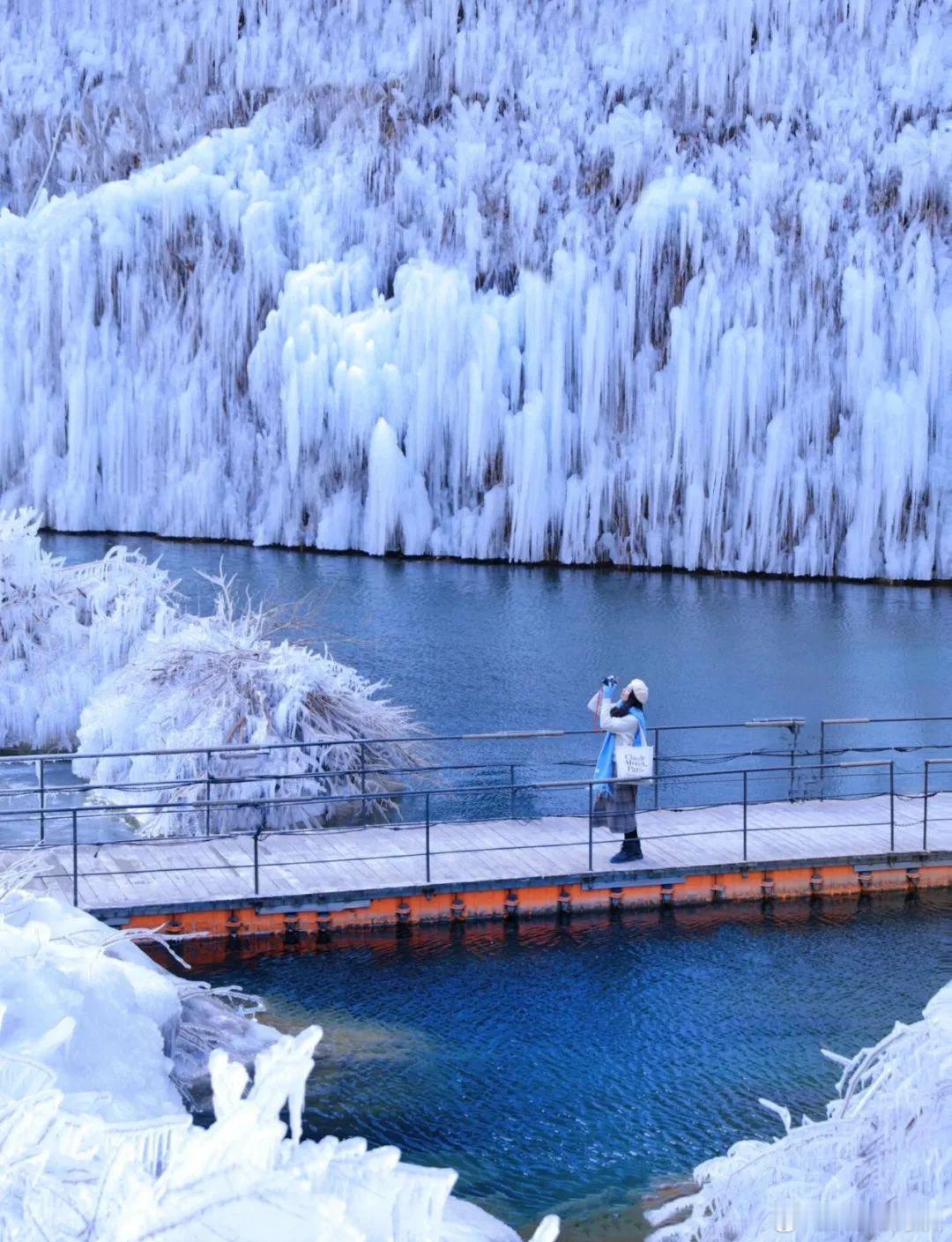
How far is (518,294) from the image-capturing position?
38812mm

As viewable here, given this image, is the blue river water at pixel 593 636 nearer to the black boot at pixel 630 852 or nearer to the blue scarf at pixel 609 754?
the blue scarf at pixel 609 754

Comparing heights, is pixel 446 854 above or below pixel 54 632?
below

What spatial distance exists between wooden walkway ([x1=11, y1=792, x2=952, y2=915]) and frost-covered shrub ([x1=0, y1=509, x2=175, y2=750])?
650cm

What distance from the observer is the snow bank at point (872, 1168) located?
4.05 meters

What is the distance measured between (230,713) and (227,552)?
25163 millimetres

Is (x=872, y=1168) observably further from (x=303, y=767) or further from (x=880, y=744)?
(x=880, y=744)

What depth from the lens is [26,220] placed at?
44.8 metres

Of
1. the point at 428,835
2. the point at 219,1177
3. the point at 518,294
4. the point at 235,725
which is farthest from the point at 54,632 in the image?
the point at 518,294

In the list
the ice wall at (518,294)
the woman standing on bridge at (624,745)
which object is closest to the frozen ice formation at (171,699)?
the woman standing on bridge at (624,745)

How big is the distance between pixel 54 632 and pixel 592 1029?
11.1 metres

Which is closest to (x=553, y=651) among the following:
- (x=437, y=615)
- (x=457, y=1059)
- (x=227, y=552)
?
(x=437, y=615)

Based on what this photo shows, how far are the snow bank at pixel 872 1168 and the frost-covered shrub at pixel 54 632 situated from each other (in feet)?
48.5

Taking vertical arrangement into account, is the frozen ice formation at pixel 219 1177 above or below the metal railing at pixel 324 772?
above

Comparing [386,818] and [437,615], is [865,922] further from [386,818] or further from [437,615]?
[437,615]
